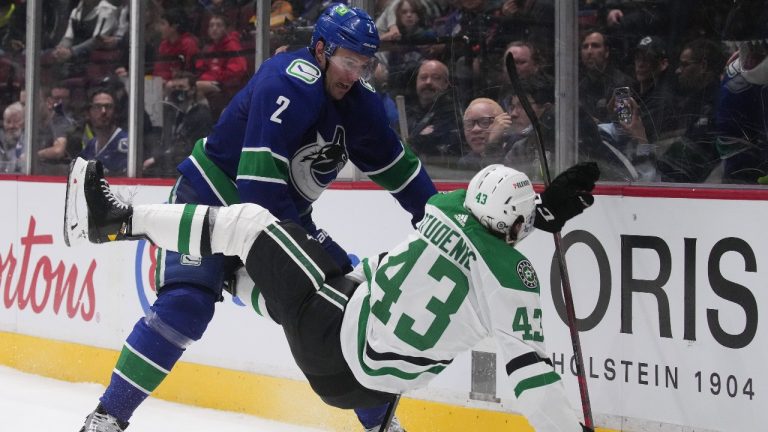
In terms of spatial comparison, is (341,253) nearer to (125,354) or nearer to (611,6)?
(125,354)

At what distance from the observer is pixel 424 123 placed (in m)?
4.15

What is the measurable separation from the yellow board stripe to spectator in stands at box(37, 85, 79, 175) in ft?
2.80

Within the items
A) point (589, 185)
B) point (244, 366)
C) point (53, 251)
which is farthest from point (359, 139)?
point (53, 251)

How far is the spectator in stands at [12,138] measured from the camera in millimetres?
5770

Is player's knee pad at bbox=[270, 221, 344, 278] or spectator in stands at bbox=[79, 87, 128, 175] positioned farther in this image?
spectator in stands at bbox=[79, 87, 128, 175]

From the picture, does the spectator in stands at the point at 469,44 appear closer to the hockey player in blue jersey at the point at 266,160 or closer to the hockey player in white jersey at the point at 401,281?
the hockey player in blue jersey at the point at 266,160

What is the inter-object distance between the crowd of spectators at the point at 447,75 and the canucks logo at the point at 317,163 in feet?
2.81

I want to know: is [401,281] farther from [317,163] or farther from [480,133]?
[480,133]

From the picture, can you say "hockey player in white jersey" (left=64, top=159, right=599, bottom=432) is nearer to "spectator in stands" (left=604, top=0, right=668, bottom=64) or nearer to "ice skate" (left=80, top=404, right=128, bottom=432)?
"ice skate" (left=80, top=404, right=128, bottom=432)

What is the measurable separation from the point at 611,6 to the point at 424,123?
0.85 meters

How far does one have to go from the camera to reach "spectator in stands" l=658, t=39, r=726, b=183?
3.40 metres

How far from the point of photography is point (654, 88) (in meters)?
3.55

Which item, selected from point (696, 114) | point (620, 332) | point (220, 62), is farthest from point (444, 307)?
point (220, 62)

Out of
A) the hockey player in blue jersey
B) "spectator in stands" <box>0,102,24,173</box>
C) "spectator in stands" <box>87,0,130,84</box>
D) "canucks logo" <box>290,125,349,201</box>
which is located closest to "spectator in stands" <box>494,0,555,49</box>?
the hockey player in blue jersey
